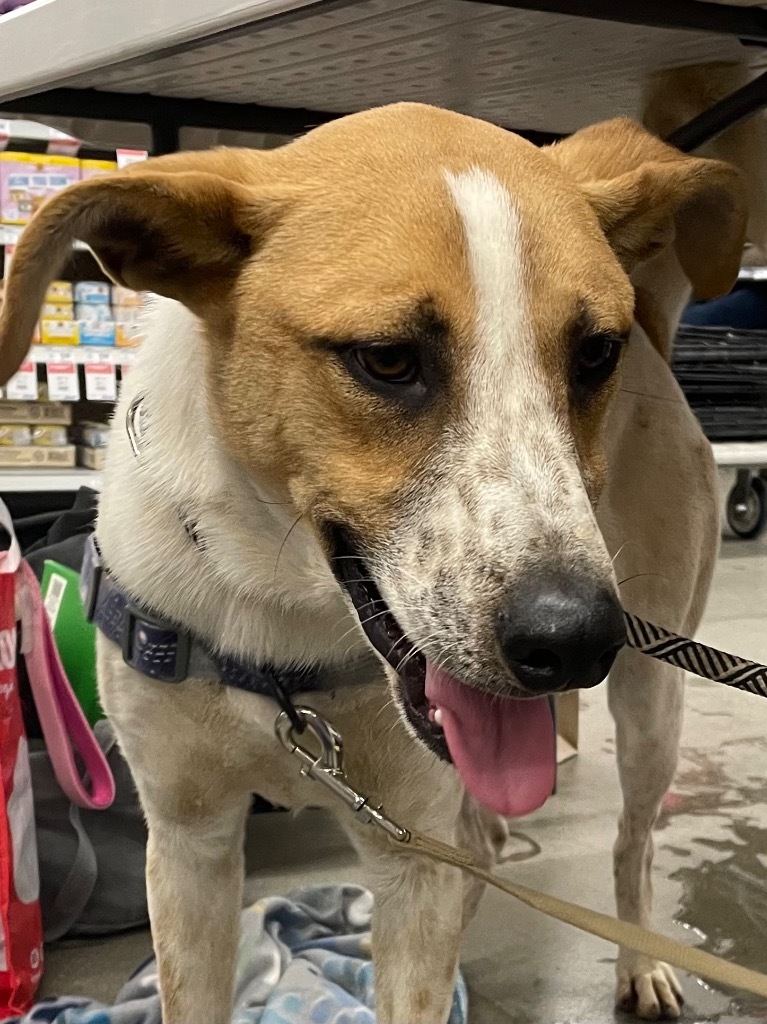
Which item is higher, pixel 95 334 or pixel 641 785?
pixel 95 334

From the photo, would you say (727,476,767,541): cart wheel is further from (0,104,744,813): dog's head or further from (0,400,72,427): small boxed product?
(0,104,744,813): dog's head

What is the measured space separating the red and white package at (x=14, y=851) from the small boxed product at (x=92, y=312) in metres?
1.35

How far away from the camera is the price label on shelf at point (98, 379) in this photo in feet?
9.33

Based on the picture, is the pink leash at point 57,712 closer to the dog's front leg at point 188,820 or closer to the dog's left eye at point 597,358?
the dog's front leg at point 188,820

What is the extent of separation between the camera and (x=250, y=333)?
35.9 inches

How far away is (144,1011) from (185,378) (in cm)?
95

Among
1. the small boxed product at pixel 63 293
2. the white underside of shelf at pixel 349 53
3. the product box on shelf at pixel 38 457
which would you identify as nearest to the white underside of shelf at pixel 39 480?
the product box on shelf at pixel 38 457

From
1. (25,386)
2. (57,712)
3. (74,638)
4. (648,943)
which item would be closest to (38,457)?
(25,386)

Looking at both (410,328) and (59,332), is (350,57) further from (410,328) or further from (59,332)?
(59,332)

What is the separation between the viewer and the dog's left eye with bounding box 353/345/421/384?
0.83 metres

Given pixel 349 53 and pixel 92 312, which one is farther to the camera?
pixel 92 312

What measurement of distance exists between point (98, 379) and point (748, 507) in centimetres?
325

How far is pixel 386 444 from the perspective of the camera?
852 mm

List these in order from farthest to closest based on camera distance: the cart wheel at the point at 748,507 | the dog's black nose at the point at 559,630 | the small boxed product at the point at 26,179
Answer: the cart wheel at the point at 748,507 < the small boxed product at the point at 26,179 < the dog's black nose at the point at 559,630
